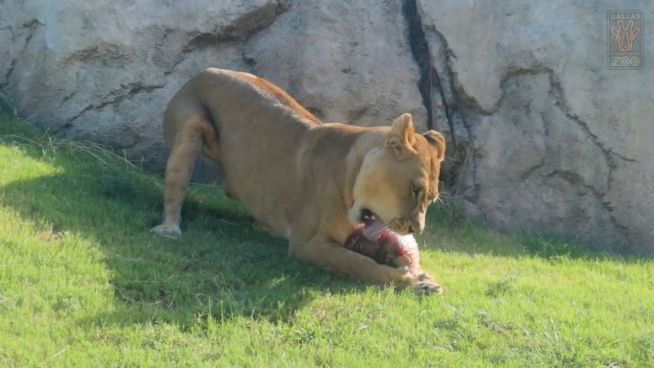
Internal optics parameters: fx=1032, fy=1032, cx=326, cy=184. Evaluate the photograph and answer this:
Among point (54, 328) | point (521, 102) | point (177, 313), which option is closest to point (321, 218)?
point (177, 313)

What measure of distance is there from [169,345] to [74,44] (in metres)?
5.45

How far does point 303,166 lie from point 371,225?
3.20ft

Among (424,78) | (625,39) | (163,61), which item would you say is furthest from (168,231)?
(625,39)

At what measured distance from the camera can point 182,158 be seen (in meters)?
9.27

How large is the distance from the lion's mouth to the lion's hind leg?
1824mm

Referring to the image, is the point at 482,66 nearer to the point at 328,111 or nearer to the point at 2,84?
the point at 328,111

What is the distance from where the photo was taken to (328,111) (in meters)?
10.7

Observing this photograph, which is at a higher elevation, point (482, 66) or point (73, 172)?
point (482, 66)

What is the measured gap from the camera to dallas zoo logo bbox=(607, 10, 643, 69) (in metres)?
10.3

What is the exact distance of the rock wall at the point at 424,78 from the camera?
1016 cm

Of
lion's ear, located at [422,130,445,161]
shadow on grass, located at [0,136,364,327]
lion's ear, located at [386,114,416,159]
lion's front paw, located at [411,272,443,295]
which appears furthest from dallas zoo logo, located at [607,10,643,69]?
shadow on grass, located at [0,136,364,327]

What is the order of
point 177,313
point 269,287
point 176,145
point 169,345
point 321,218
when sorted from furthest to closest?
point 176,145
point 321,218
point 269,287
point 177,313
point 169,345

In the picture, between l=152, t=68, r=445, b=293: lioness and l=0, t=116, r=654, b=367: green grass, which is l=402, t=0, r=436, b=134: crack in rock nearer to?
l=0, t=116, r=654, b=367: green grass

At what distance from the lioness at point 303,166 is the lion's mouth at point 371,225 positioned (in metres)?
0.04
